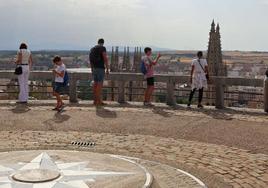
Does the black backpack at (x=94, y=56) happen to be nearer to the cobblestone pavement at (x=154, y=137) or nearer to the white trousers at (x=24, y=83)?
the cobblestone pavement at (x=154, y=137)

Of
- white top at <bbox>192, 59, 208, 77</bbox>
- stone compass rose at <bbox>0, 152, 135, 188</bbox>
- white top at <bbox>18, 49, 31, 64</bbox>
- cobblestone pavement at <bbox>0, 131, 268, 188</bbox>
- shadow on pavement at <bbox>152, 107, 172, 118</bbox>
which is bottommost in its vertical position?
cobblestone pavement at <bbox>0, 131, 268, 188</bbox>

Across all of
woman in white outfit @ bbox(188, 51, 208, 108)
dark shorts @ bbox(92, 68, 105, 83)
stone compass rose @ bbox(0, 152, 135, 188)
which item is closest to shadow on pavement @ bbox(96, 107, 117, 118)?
dark shorts @ bbox(92, 68, 105, 83)

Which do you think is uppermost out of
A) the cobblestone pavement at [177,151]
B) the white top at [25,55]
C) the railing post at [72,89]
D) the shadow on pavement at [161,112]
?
the white top at [25,55]

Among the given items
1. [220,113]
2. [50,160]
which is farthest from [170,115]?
[50,160]

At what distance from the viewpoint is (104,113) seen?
13.0 m

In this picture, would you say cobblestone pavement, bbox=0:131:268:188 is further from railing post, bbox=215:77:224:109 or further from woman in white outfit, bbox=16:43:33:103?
railing post, bbox=215:77:224:109

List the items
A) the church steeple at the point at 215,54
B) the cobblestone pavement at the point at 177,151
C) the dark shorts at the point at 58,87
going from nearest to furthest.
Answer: the cobblestone pavement at the point at 177,151, the dark shorts at the point at 58,87, the church steeple at the point at 215,54

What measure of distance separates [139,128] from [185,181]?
4.76 metres

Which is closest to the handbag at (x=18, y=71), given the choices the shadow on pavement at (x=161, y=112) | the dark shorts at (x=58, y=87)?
the dark shorts at (x=58, y=87)

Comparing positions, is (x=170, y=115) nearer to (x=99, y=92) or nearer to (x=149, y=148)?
(x=99, y=92)

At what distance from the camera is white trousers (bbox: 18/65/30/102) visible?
48.0 ft

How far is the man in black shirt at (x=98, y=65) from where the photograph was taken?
14445 mm

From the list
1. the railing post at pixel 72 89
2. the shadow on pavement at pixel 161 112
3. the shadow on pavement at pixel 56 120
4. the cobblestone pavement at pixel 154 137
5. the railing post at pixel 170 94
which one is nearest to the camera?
the cobblestone pavement at pixel 154 137

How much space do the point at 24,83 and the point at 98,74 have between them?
8.38 feet
